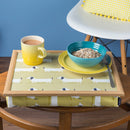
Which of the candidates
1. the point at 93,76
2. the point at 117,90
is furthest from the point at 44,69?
the point at 117,90

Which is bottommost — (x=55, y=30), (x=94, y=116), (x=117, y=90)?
(x=94, y=116)

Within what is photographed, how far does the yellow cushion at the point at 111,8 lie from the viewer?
1.55 metres

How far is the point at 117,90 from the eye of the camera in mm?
895

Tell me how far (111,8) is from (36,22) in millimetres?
729

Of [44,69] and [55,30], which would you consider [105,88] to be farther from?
[55,30]

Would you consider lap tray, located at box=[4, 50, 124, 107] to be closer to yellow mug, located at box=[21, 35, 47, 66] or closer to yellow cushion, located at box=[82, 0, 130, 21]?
yellow mug, located at box=[21, 35, 47, 66]

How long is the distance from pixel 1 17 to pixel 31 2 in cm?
27

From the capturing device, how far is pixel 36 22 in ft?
6.90

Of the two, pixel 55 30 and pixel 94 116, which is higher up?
pixel 55 30

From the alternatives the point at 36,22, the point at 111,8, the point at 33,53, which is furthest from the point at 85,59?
the point at 36,22

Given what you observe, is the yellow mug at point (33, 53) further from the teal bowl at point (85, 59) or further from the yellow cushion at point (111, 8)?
the yellow cushion at point (111, 8)

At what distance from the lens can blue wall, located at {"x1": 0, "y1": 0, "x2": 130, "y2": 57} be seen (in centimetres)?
204

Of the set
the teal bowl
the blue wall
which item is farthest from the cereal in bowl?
the blue wall

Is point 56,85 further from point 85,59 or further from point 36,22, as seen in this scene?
point 36,22
